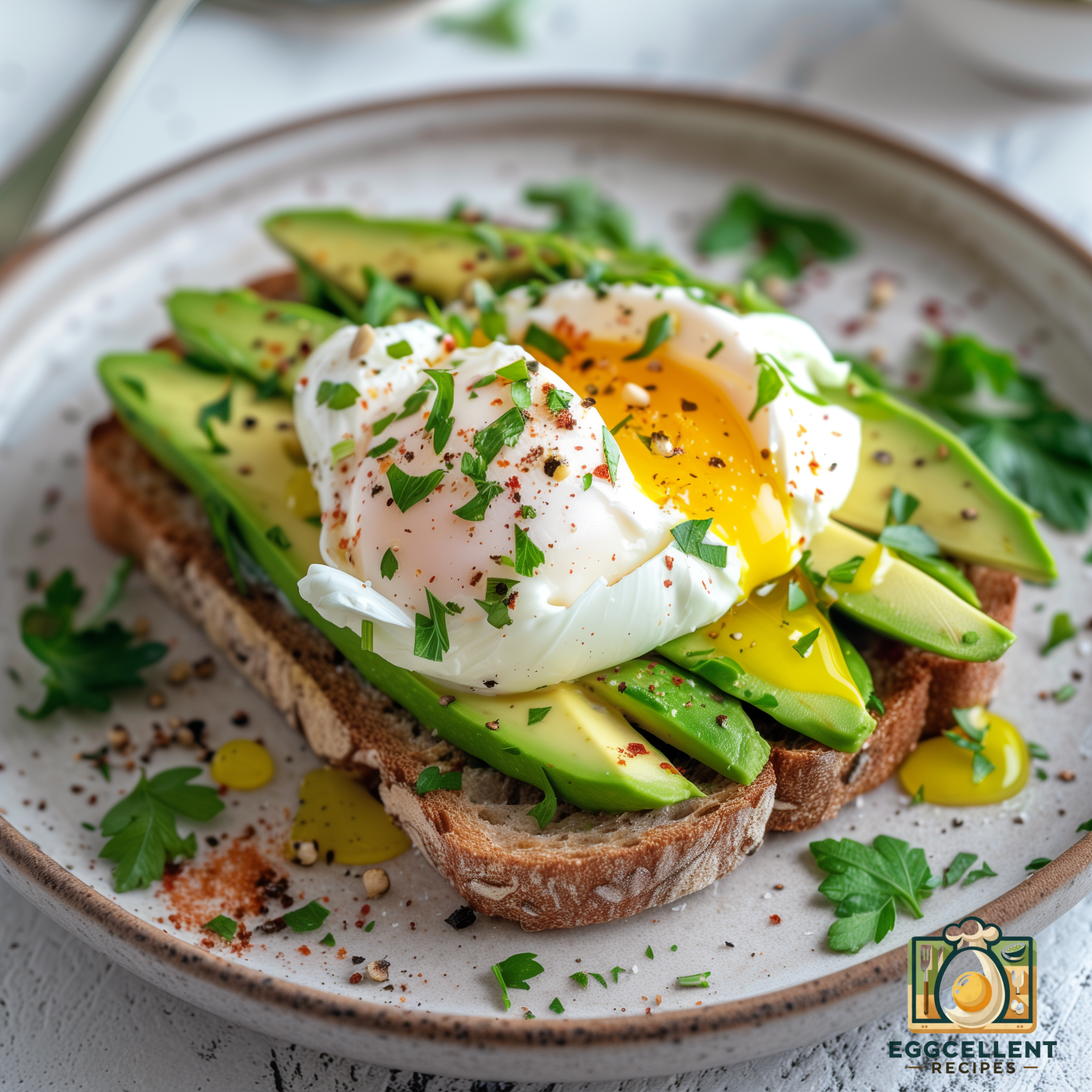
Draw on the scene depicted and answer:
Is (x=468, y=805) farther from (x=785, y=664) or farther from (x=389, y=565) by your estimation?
(x=785, y=664)

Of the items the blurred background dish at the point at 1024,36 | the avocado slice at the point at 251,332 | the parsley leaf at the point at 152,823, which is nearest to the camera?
the parsley leaf at the point at 152,823

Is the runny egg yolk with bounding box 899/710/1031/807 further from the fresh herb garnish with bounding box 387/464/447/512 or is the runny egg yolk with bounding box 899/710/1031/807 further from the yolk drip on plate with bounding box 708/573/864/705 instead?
the fresh herb garnish with bounding box 387/464/447/512

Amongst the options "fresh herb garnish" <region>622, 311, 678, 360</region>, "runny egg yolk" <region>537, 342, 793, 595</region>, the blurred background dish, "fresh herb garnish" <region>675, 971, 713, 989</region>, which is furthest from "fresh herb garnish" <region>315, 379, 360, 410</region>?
the blurred background dish

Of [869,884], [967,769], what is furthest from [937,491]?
[869,884]

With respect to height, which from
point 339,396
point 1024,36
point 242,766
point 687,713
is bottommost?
point 242,766

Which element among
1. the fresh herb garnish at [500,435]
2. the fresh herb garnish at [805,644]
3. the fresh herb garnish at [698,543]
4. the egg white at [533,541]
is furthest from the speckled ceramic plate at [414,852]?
the fresh herb garnish at [500,435]

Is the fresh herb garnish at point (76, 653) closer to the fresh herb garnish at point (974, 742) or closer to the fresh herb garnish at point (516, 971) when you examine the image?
the fresh herb garnish at point (516, 971)
